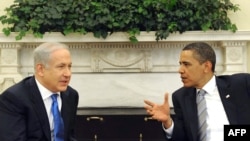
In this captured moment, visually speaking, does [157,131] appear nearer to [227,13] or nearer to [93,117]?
[93,117]

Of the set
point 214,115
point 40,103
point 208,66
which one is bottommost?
point 214,115

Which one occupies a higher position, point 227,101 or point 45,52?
point 45,52

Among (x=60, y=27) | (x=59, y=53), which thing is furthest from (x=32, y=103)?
(x=60, y=27)

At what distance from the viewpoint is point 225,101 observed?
2309 millimetres

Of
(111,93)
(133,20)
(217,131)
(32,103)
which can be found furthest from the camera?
(111,93)

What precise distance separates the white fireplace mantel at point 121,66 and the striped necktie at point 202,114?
134 cm

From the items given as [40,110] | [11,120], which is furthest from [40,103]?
[11,120]

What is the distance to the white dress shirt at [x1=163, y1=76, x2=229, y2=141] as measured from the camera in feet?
7.45

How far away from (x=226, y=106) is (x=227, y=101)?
0.03 meters

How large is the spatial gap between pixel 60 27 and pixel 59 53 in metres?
1.57

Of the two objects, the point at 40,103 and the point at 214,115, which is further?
the point at 214,115

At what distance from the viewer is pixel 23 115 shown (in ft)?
6.62

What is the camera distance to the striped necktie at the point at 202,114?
7.57 feet

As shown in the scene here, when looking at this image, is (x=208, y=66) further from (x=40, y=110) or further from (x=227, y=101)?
(x=40, y=110)
